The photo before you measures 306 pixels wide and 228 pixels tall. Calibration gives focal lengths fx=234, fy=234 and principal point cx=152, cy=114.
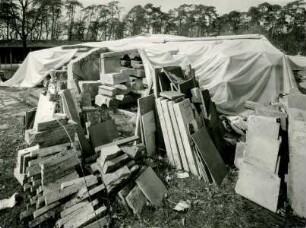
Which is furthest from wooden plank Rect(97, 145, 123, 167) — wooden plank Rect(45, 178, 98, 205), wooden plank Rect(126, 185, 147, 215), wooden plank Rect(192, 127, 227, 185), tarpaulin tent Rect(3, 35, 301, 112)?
tarpaulin tent Rect(3, 35, 301, 112)

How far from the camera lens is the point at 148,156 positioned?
4.48 m

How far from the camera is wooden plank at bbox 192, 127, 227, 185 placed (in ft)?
12.3

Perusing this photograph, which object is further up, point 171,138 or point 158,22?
point 158,22

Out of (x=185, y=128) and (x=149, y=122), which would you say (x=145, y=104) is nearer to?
(x=149, y=122)

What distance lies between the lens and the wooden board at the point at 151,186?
336 cm

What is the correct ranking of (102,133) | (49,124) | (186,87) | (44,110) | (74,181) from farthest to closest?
(44,110) < (186,87) < (102,133) < (49,124) < (74,181)

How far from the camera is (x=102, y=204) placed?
319cm

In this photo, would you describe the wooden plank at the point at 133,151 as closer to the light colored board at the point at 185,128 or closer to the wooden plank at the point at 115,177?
the wooden plank at the point at 115,177

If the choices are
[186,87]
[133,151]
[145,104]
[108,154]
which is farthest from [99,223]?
[186,87]

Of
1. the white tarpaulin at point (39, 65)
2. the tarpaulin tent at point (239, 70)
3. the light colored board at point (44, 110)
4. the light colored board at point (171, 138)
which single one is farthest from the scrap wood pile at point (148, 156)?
the white tarpaulin at point (39, 65)

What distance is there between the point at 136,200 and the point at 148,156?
4.29ft

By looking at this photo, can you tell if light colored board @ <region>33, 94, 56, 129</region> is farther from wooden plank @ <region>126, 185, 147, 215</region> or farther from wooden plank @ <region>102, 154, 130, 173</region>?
wooden plank @ <region>126, 185, 147, 215</region>

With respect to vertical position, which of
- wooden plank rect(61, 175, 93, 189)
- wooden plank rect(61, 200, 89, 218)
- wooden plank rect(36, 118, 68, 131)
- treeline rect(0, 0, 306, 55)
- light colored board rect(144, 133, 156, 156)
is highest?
treeline rect(0, 0, 306, 55)

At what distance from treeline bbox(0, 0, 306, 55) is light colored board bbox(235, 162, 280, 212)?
28.1 metres
